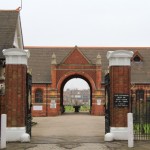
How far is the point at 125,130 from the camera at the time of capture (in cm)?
1602

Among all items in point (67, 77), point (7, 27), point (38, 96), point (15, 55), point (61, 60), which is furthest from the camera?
point (61, 60)

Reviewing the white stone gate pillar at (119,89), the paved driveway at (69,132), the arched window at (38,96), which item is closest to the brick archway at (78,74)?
the arched window at (38,96)

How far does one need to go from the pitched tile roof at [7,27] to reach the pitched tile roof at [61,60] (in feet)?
49.0

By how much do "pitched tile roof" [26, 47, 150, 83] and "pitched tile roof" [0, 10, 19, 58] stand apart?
1493 centimetres

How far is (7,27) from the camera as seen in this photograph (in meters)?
26.4

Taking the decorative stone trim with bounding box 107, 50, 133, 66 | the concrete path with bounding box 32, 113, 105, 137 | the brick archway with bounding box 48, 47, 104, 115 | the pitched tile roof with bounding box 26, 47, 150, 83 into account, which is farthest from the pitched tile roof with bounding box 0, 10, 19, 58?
the pitched tile roof with bounding box 26, 47, 150, 83

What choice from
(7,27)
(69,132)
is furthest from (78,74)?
(69,132)

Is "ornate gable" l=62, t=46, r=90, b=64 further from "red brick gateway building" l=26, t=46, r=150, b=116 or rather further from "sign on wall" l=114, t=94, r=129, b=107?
"sign on wall" l=114, t=94, r=129, b=107

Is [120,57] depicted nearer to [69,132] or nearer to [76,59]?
[69,132]

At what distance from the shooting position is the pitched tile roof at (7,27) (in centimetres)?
2384

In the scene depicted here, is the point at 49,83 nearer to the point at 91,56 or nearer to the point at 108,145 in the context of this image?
the point at 91,56

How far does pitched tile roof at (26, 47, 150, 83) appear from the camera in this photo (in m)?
43.3

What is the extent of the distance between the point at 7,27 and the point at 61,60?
1865cm

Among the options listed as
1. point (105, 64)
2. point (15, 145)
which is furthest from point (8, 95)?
point (105, 64)
